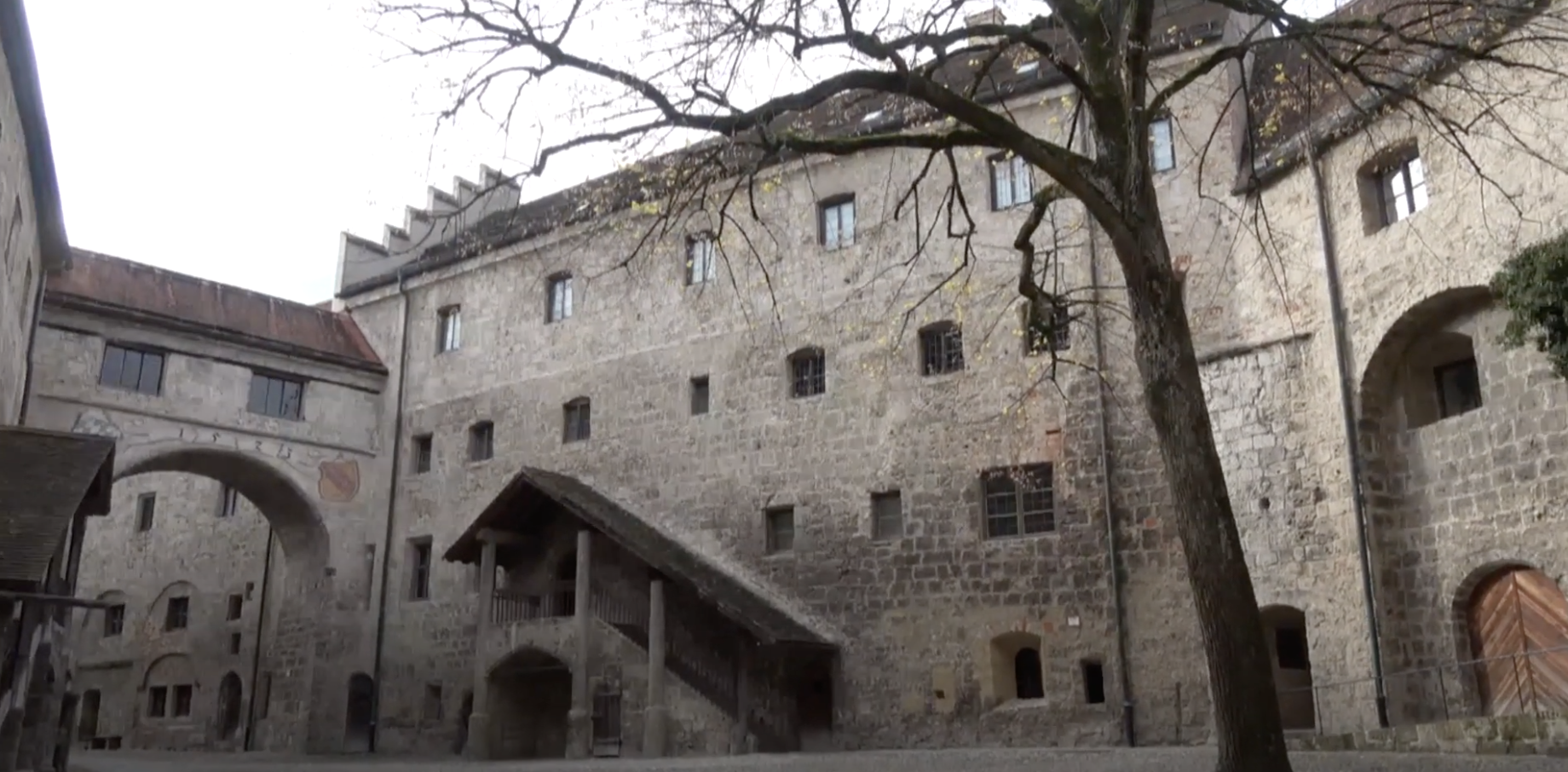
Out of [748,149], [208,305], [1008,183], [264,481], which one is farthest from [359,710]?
[748,149]

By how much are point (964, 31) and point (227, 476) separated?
62.5 ft

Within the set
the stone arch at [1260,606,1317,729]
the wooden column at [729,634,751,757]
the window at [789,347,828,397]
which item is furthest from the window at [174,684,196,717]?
the stone arch at [1260,606,1317,729]

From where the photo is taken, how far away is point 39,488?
1176 centimetres

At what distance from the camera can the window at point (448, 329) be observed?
2348 centimetres

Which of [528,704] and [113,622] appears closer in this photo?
[528,704]

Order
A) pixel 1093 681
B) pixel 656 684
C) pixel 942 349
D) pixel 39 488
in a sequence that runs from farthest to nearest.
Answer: pixel 942 349
pixel 656 684
pixel 1093 681
pixel 39 488

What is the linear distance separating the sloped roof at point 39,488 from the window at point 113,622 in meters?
17.9

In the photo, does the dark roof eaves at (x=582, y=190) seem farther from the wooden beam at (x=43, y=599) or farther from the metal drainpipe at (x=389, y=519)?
the wooden beam at (x=43, y=599)

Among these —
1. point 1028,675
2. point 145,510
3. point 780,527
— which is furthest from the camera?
point 145,510

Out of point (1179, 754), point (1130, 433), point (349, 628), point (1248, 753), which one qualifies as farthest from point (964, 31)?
point (349, 628)

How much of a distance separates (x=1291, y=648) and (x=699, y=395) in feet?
31.1

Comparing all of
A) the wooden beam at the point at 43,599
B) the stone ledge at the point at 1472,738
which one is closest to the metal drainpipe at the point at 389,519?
the wooden beam at the point at 43,599

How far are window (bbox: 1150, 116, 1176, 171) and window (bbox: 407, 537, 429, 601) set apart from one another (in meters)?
14.6

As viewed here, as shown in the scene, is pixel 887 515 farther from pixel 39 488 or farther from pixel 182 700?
pixel 182 700
